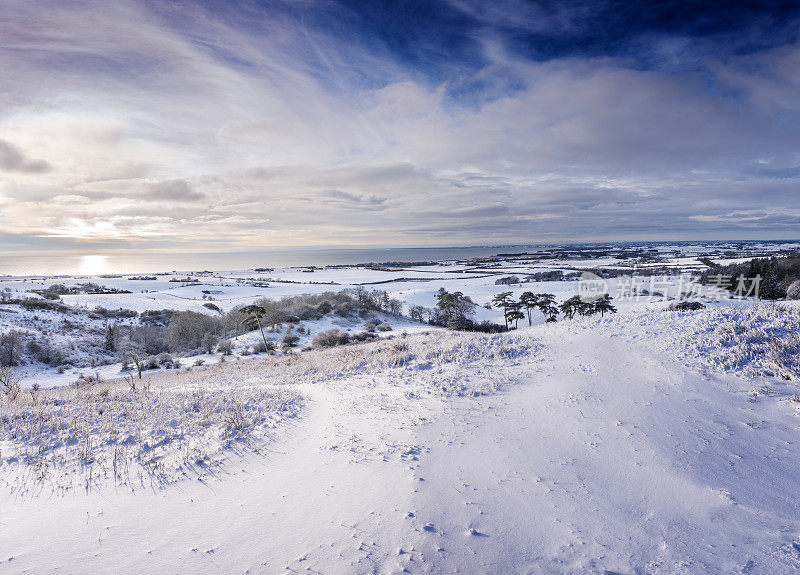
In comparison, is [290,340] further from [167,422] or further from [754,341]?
[754,341]

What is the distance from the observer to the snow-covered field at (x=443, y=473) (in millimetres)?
4098

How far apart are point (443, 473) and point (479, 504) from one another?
37.6 inches

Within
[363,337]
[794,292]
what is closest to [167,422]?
[363,337]

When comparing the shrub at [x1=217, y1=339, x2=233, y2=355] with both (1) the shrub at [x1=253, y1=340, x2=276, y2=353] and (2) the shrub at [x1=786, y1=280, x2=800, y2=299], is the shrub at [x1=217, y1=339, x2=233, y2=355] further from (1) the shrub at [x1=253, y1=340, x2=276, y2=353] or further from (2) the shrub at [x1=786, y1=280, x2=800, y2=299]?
(2) the shrub at [x1=786, y1=280, x2=800, y2=299]

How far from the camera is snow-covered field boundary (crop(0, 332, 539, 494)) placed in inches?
258

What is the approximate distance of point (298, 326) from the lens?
41.7 meters

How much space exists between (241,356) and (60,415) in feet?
70.0

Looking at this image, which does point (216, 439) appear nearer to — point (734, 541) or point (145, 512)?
point (145, 512)

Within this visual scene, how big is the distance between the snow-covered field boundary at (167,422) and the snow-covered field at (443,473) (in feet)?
0.22

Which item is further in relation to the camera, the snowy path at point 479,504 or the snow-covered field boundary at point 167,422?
the snow-covered field boundary at point 167,422

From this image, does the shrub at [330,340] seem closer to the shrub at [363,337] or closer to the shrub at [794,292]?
the shrub at [363,337]

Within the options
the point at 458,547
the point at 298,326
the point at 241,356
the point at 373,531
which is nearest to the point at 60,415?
the point at 373,531

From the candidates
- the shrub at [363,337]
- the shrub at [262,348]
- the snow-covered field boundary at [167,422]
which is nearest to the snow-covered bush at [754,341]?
the snow-covered field boundary at [167,422]

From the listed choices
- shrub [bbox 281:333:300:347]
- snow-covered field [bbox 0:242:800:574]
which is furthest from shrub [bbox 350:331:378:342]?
snow-covered field [bbox 0:242:800:574]
